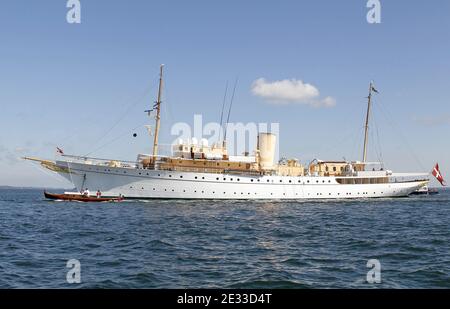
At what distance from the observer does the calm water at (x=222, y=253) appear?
459 inches

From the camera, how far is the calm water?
11.7 meters

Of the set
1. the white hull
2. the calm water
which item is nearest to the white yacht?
the white hull

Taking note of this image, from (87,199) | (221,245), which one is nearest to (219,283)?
(221,245)

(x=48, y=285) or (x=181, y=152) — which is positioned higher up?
(x=181, y=152)

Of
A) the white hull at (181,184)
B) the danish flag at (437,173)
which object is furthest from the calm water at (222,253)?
the danish flag at (437,173)

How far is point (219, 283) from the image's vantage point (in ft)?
37.0

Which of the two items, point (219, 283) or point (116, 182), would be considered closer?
point (219, 283)

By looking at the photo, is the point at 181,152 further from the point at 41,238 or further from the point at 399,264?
the point at 399,264

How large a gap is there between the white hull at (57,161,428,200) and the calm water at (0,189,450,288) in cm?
2029

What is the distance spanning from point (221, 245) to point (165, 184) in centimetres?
3036

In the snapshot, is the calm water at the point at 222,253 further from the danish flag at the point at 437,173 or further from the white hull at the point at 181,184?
the danish flag at the point at 437,173

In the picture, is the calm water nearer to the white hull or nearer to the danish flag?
the white hull
